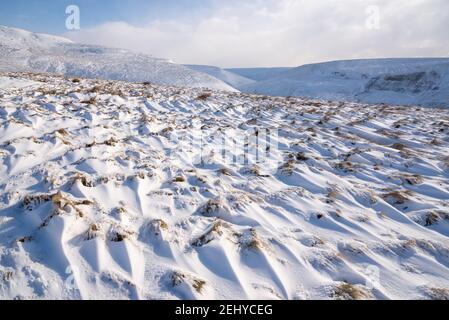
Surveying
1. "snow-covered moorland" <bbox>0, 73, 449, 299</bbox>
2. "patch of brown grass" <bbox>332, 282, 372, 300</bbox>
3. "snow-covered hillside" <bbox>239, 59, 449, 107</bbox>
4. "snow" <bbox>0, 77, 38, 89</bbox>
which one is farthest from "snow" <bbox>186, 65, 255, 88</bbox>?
"patch of brown grass" <bbox>332, 282, 372, 300</bbox>

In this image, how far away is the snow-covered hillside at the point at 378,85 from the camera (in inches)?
1213

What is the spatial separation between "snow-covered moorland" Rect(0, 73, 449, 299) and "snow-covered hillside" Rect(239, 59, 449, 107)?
89.3ft

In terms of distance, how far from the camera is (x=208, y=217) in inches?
157

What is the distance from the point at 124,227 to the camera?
3.53 m

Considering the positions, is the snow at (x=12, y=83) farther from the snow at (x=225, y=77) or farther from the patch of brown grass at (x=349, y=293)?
the snow at (x=225, y=77)

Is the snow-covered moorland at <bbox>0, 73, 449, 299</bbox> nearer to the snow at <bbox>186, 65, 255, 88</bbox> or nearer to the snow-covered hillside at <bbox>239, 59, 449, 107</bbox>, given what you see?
the snow-covered hillside at <bbox>239, 59, 449, 107</bbox>

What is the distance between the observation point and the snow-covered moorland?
2859mm

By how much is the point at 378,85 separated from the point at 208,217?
3888 cm

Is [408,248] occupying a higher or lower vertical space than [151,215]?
lower

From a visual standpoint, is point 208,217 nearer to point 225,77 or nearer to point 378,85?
point 378,85

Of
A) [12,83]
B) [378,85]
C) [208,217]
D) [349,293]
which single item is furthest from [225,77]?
[349,293]
